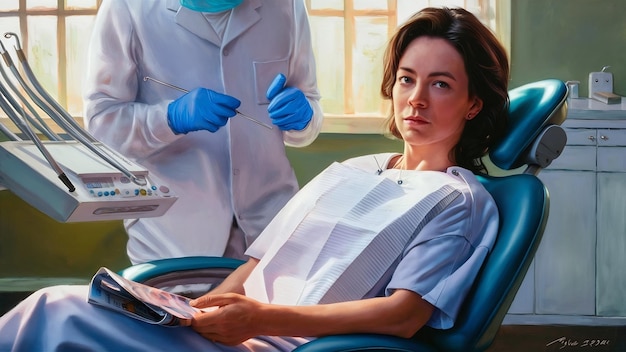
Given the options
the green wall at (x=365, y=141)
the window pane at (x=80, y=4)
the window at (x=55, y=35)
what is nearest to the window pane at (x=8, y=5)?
the window at (x=55, y=35)

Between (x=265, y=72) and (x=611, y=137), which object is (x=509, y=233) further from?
(x=611, y=137)

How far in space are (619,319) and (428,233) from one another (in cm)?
169

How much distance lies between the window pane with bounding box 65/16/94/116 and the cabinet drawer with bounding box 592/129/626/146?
68.6 inches

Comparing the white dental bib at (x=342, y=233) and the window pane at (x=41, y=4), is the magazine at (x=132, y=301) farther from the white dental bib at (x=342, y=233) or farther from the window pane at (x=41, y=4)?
the window pane at (x=41, y=4)

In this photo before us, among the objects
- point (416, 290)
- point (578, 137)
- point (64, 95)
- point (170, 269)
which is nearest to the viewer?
point (416, 290)

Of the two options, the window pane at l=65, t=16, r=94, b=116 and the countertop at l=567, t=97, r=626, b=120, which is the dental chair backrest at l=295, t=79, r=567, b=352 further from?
the window pane at l=65, t=16, r=94, b=116

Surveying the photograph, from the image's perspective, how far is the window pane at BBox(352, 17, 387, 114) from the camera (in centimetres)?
305

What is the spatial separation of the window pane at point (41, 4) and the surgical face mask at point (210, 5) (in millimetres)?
1221

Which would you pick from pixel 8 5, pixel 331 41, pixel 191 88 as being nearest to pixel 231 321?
pixel 191 88

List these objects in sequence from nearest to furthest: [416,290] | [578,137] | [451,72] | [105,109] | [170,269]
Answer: [416,290] → [451,72] → [170,269] → [105,109] → [578,137]

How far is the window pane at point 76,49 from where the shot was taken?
2992mm

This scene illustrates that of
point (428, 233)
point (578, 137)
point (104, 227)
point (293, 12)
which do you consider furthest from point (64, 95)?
point (428, 233)

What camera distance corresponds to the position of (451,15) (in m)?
1.55

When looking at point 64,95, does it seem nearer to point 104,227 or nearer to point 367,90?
point 104,227
